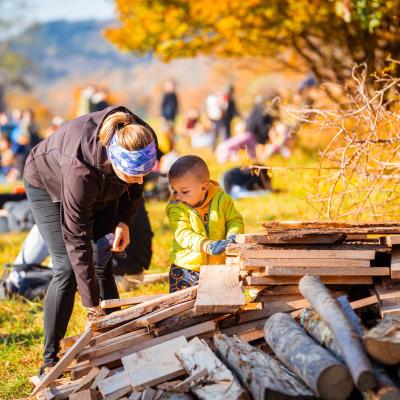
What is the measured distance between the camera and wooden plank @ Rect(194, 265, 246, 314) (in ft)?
14.5

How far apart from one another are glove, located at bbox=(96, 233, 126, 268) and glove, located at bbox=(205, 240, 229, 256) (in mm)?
746

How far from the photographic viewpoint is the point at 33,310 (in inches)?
270

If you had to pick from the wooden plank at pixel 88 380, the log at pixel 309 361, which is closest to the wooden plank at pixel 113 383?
the wooden plank at pixel 88 380

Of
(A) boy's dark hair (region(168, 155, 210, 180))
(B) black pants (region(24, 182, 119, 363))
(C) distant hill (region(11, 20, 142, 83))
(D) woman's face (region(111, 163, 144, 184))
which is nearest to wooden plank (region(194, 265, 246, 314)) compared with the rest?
(A) boy's dark hair (region(168, 155, 210, 180))

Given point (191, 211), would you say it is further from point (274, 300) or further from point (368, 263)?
point (368, 263)

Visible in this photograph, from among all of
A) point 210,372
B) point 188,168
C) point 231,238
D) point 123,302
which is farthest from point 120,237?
point 210,372

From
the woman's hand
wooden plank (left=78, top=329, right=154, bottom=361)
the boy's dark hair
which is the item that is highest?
the boy's dark hair

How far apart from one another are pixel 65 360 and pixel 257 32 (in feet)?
31.7

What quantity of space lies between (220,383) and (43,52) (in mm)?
158614

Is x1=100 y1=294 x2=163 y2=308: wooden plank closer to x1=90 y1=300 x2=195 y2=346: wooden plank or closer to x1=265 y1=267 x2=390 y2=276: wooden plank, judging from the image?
x1=90 y1=300 x2=195 y2=346: wooden plank

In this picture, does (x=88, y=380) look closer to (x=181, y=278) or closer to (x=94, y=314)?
(x=94, y=314)

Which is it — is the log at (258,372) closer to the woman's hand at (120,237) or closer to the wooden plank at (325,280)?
the wooden plank at (325,280)

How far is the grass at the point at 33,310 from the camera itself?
5363 millimetres

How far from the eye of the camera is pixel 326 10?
38.1 feet
